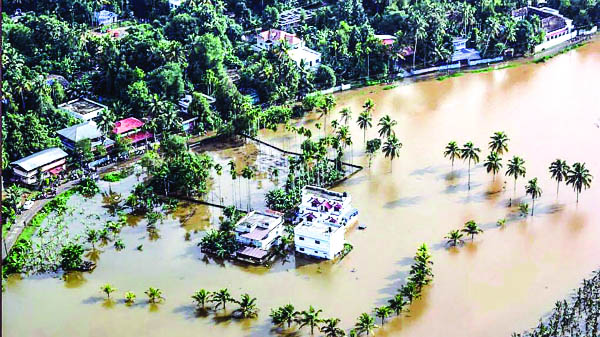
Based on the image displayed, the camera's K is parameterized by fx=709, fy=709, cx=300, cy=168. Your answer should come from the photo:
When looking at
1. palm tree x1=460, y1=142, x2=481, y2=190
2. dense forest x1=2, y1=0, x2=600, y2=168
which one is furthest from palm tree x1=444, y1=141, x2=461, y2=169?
dense forest x1=2, y1=0, x2=600, y2=168

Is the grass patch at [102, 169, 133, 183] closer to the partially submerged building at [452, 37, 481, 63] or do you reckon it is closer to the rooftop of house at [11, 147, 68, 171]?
the rooftop of house at [11, 147, 68, 171]

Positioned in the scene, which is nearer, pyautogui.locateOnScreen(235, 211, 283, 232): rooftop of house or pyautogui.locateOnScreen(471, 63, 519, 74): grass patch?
pyautogui.locateOnScreen(235, 211, 283, 232): rooftop of house

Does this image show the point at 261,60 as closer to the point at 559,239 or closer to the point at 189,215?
the point at 189,215

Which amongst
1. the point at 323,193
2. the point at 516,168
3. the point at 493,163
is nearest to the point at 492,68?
the point at 493,163

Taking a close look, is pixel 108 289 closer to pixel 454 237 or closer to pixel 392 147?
pixel 454 237

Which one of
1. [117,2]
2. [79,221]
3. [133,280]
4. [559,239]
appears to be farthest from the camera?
[117,2]

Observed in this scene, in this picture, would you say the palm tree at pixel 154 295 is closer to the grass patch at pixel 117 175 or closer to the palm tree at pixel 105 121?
the grass patch at pixel 117 175

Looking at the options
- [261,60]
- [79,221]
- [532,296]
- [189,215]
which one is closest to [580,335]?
[532,296]
